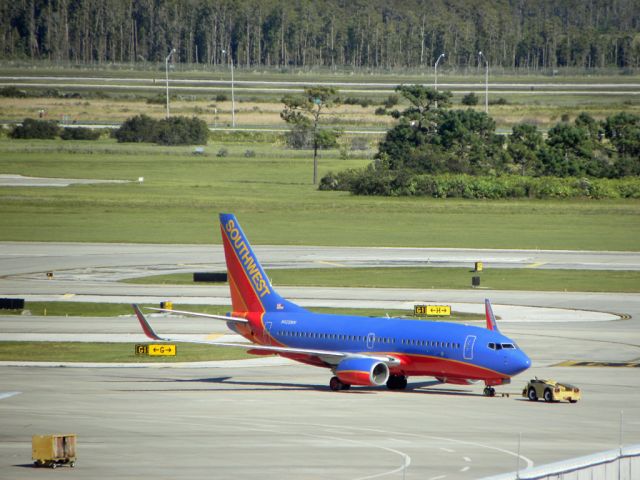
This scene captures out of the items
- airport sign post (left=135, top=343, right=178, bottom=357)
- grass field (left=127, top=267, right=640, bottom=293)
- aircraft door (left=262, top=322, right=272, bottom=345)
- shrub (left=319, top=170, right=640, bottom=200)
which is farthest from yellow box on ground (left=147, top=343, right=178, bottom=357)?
shrub (left=319, top=170, right=640, bottom=200)

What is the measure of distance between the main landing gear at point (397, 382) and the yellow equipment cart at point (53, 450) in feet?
68.1

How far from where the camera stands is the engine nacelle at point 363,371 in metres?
54.2

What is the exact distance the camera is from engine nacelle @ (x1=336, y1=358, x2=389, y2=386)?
54156 mm

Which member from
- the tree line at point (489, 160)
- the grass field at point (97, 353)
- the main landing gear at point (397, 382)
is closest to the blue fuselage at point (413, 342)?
the main landing gear at point (397, 382)

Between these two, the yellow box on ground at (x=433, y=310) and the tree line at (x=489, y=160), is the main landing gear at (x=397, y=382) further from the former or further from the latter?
the tree line at (x=489, y=160)

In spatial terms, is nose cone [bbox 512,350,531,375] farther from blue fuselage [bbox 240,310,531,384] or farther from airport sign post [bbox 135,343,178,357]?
airport sign post [bbox 135,343,178,357]

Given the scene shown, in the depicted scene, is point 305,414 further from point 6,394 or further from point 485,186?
point 485,186

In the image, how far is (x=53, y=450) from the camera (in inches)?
1522

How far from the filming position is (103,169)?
183625 mm

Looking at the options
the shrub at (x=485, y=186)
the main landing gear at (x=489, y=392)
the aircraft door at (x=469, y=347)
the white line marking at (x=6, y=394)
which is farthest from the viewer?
the shrub at (x=485, y=186)

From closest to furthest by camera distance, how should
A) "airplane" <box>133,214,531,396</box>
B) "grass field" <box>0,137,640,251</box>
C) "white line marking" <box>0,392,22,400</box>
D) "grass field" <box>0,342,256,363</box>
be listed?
"white line marking" <box>0,392,22,400</box>, "airplane" <box>133,214,531,396</box>, "grass field" <box>0,342,256,363</box>, "grass field" <box>0,137,640,251</box>

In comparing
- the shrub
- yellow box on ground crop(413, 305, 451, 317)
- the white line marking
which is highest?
the shrub

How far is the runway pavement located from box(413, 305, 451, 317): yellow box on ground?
13.7ft

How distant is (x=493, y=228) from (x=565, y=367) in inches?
2800
